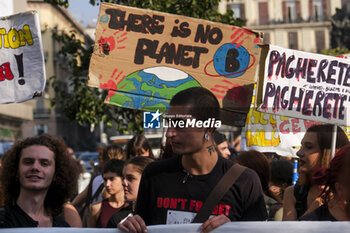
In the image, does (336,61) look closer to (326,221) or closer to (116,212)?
(116,212)

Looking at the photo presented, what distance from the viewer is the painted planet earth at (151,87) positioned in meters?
4.56

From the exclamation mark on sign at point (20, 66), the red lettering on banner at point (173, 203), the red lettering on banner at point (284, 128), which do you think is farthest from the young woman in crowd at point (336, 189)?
the red lettering on banner at point (284, 128)

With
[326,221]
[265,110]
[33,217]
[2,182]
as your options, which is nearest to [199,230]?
[326,221]

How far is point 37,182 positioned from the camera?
3.68 metres

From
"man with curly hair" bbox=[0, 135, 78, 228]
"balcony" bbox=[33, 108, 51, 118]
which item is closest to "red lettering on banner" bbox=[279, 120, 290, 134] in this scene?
"man with curly hair" bbox=[0, 135, 78, 228]

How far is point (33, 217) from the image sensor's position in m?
3.63

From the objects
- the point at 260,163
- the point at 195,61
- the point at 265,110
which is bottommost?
the point at 260,163

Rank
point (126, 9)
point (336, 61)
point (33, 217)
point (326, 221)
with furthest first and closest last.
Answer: point (336, 61)
point (126, 9)
point (33, 217)
point (326, 221)

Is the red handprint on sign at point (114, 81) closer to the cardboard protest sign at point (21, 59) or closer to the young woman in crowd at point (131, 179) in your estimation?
the cardboard protest sign at point (21, 59)

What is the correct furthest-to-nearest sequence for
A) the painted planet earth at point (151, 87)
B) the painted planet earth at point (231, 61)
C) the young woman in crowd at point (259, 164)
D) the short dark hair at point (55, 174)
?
1. the young woman in crowd at point (259, 164)
2. the painted planet earth at point (231, 61)
3. the painted planet earth at point (151, 87)
4. the short dark hair at point (55, 174)

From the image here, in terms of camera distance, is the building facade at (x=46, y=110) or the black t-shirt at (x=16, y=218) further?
the building facade at (x=46, y=110)

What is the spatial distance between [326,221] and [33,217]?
1.42 m

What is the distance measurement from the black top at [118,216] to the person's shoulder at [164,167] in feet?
4.86

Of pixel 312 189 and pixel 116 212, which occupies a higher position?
pixel 312 189
